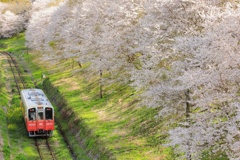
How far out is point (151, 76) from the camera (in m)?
22.0

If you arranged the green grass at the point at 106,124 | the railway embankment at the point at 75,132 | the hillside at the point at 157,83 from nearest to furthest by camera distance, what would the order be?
the hillside at the point at 157,83 < the green grass at the point at 106,124 < the railway embankment at the point at 75,132

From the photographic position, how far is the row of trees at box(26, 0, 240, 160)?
15.1m

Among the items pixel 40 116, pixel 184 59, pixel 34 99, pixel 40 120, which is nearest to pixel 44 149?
pixel 40 120

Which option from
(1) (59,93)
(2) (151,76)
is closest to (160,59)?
(2) (151,76)

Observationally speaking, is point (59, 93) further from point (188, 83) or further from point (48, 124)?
point (188, 83)

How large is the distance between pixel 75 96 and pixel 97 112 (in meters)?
6.64

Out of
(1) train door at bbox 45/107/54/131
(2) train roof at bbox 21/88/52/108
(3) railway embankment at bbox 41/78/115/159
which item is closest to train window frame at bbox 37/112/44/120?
(1) train door at bbox 45/107/54/131

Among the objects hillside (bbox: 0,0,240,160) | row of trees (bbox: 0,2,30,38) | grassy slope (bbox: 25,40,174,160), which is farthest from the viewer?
row of trees (bbox: 0,2,30,38)

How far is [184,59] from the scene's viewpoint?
19703mm

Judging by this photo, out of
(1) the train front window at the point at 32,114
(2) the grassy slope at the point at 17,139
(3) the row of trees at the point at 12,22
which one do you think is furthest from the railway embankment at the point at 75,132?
(3) the row of trees at the point at 12,22

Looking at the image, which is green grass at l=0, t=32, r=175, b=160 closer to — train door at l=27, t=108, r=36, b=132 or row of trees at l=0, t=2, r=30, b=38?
train door at l=27, t=108, r=36, b=132

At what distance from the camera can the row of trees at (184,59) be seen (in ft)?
49.6

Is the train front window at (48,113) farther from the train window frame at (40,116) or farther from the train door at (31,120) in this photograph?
the train door at (31,120)

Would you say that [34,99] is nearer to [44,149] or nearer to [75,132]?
[75,132]
